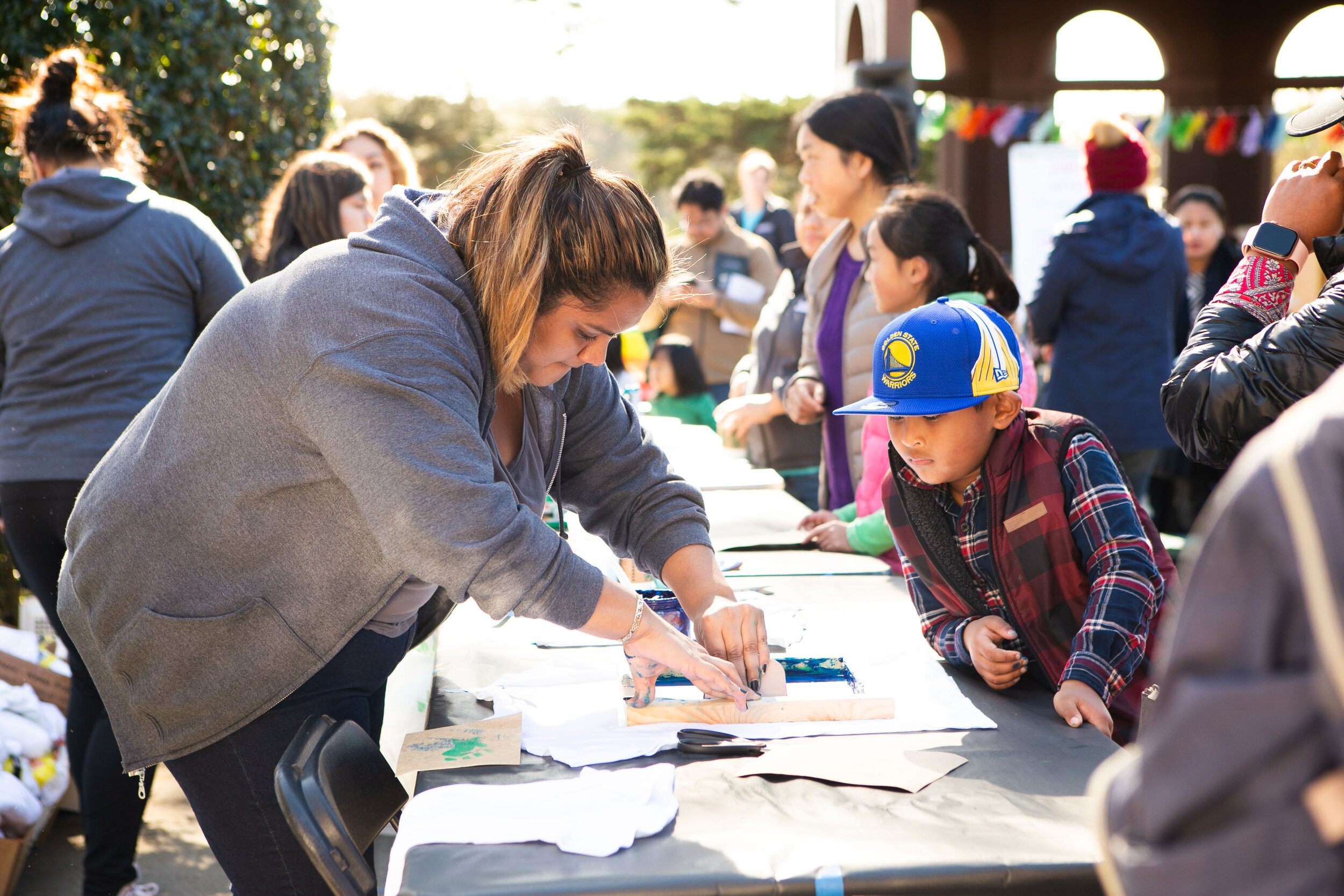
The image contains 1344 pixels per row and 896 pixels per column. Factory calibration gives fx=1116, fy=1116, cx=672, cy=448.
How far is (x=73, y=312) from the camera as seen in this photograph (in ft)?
8.04

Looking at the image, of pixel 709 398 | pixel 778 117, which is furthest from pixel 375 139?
pixel 778 117

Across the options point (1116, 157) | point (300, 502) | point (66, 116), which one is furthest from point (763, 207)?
point (300, 502)

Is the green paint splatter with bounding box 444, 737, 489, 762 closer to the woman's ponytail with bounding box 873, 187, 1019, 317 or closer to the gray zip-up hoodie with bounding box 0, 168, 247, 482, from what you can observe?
the gray zip-up hoodie with bounding box 0, 168, 247, 482

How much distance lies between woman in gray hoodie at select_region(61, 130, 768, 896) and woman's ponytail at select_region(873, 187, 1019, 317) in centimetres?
127

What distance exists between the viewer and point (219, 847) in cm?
147

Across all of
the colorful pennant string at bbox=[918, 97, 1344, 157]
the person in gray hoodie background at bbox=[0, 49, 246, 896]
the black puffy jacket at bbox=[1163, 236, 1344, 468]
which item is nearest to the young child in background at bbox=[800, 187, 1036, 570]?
the black puffy jacket at bbox=[1163, 236, 1344, 468]

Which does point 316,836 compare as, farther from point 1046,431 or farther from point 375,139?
point 375,139

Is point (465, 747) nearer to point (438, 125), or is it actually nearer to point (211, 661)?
point (211, 661)

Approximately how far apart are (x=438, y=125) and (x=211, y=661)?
64.3ft

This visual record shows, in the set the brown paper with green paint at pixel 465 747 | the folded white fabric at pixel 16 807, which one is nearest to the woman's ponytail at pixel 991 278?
the brown paper with green paint at pixel 465 747

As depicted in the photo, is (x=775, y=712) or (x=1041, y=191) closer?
(x=775, y=712)

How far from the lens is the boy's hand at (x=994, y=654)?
1574mm

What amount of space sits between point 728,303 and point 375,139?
1990 millimetres

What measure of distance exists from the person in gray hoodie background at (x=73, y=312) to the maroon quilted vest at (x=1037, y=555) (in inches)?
71.0
